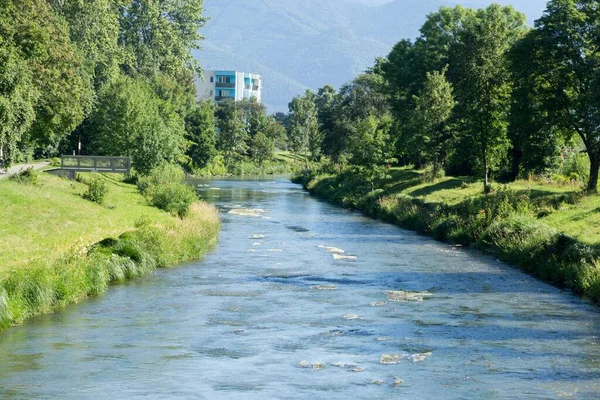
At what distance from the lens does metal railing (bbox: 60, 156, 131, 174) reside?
233 feet

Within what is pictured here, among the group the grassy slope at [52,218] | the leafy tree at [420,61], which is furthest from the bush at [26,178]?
the leafy tree at [420,61]

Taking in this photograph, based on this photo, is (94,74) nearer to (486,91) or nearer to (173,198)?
(173,198)

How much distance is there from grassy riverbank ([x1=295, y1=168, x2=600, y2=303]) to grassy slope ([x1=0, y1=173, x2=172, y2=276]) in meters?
19.0

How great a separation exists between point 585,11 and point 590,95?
760 centimetres

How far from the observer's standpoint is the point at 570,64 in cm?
5909

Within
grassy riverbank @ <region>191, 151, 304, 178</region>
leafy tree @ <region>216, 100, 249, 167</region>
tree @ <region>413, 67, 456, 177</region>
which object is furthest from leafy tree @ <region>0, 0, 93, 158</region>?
leafy tree @ <region>216, 100, 249, 167</region>

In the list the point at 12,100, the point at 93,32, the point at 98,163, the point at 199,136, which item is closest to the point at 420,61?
the point at 93,32

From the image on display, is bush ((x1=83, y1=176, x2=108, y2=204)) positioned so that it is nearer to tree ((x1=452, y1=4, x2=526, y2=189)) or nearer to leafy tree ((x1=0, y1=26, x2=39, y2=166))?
leafy tree ((x1=0, y1=26, x2=39, y2=166))

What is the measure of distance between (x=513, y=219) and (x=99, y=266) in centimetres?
2484

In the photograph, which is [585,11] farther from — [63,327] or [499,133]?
[63,327]

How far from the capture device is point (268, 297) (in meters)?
35.2

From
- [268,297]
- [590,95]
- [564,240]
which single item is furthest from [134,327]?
[590,95]

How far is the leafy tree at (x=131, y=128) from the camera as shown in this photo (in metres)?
79.1

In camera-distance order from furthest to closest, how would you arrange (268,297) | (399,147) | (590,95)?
(399,147) < (590,95) < (268,297)
